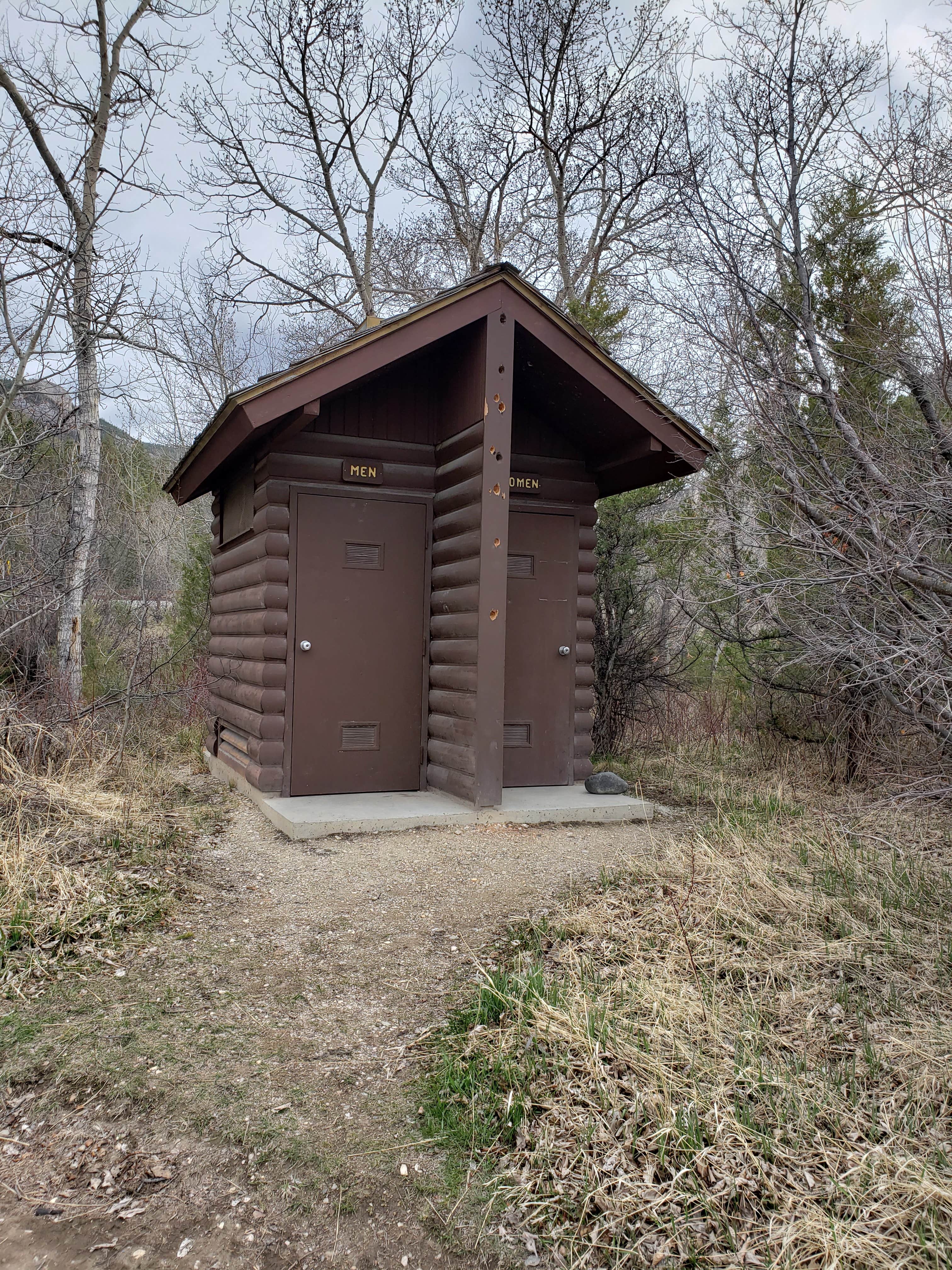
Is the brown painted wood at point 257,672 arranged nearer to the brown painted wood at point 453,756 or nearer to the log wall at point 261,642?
the log wall at point 261,642

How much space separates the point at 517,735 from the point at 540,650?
83cm

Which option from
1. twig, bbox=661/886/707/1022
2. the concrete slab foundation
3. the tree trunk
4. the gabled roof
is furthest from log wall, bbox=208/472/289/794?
twig, bbox=661/886/707/1022

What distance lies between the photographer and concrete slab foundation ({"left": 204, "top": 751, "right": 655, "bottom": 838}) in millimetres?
6543

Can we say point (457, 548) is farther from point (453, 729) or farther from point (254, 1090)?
point (254, 1090)

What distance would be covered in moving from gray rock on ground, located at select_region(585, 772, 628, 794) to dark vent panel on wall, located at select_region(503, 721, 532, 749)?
0.67 m

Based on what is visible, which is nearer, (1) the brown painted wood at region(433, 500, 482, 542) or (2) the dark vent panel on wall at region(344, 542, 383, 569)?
(1) the brown painted wood at region(433, 500, 482, 542)

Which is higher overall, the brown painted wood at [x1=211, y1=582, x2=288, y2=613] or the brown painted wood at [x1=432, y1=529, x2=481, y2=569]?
the brown painted wood at [x1=432, y1=529, x2=481, y2=569]

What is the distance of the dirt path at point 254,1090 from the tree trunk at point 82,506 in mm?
6227

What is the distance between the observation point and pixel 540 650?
26.9 ft

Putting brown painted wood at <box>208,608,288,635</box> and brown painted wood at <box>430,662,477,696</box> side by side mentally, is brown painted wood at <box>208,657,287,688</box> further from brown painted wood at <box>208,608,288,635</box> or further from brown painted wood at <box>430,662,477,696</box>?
brown painted wood at <box>430,662,477,696</box>

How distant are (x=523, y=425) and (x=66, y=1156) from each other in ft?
22.4

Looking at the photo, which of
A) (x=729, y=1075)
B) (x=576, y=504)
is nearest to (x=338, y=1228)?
(x=729, y=1075)

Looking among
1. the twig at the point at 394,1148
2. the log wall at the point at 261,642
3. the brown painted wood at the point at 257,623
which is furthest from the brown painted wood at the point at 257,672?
the twig at the point at 394,1148

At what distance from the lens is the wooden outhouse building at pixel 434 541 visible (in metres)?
7.02
